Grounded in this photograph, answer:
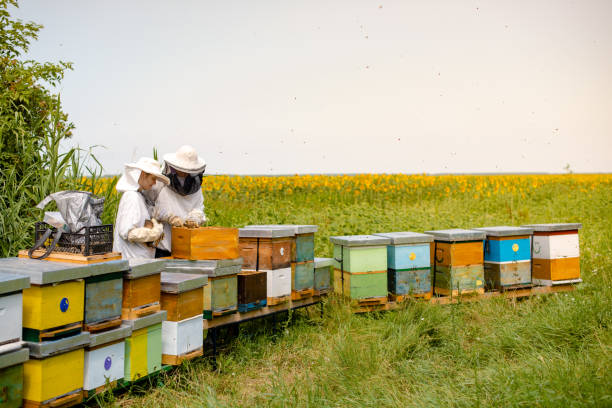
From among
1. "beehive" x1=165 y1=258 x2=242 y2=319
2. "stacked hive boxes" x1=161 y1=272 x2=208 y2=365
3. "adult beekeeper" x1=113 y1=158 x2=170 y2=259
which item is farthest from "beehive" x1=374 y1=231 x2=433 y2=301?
"adult beekeeper" x1=113 y1=158 x2=170 y2=259

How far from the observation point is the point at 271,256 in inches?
185

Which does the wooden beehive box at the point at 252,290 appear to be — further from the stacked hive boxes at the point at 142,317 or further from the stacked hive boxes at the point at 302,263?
the stacked hive boxes at the point at 142,317

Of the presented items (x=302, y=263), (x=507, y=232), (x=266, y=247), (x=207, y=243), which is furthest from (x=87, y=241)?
(x=507, y=232)

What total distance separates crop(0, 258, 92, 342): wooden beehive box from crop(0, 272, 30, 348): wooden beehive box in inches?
4.1

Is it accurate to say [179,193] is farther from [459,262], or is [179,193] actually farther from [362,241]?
[459,262]

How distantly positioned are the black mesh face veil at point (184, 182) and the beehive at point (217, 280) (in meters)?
0.83

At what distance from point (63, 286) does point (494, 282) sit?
16.4 feet

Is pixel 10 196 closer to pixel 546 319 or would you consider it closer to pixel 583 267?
pixel 546 319

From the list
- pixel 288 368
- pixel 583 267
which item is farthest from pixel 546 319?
pixel 583 267

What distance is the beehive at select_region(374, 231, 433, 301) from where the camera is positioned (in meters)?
5.52

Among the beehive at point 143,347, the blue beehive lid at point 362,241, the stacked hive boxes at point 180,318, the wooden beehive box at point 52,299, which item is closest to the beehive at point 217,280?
the stacked hive boxes at point 180,318

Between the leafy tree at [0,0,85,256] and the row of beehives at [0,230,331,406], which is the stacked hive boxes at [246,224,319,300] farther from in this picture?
the leafy tree at [0,0,85,256]

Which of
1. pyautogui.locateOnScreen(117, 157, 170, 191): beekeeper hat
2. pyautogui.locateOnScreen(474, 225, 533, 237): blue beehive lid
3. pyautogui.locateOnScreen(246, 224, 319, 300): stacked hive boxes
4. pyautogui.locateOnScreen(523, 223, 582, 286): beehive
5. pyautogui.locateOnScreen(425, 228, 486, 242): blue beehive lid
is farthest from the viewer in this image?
pyautogui.locateOnScreen(523, 223, 582, 286): beehive

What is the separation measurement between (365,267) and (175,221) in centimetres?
213
